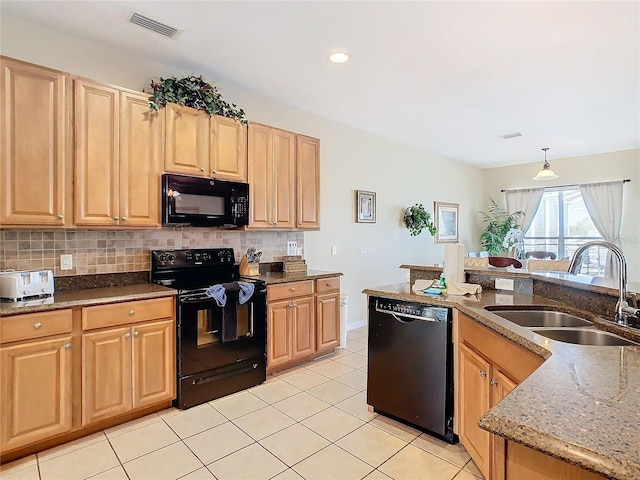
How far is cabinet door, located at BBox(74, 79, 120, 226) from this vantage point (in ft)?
8.03

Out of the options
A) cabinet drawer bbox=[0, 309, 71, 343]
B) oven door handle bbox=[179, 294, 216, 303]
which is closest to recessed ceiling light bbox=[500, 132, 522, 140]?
oven door handle bbox=[179, 294, 216, 303]

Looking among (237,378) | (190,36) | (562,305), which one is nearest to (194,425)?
(237,378)

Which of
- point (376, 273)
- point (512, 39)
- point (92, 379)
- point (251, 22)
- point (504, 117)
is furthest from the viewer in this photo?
point (376, 273)

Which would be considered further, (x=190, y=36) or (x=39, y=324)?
(x=190, y=36)

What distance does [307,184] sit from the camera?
153 inches

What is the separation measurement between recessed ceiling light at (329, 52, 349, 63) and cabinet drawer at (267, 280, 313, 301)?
1.94 meters

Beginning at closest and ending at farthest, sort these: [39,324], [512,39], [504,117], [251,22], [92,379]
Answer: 1. [39,324]
2. [92,379]
3. [251,22]
4. [512,39]
5. [504,117]

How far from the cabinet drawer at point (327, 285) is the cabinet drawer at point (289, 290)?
11 cm

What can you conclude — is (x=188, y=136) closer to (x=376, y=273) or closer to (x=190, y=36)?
(x=190, y=36)

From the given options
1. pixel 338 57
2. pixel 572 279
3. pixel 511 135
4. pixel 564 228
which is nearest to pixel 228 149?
pixel 338 57

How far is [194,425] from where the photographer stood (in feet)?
8.18

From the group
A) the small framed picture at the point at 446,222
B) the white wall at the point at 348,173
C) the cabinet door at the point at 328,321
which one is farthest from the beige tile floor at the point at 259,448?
the small framed picture at the point at 446,222

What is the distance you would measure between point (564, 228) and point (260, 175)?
19.4 ft

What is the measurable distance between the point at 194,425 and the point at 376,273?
11.0 feet
